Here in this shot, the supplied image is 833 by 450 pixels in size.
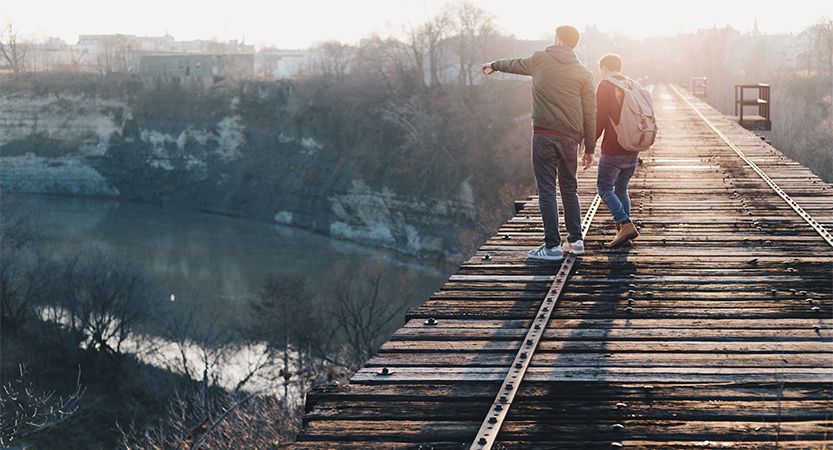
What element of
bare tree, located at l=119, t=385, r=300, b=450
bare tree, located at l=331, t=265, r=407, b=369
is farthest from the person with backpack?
bare tree, located at l=331, t=265, r=407, b=369

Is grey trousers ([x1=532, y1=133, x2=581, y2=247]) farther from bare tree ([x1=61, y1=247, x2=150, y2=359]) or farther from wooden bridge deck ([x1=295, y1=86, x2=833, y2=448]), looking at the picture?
bare tree ([x1=61, y1=247, x2=150, y2=359])

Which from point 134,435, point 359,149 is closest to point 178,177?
point 359,149

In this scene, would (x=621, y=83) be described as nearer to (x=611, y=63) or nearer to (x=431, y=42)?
(x=611, y=63)

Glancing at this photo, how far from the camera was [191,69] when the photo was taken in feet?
290

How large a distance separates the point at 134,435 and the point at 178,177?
52.7 meters

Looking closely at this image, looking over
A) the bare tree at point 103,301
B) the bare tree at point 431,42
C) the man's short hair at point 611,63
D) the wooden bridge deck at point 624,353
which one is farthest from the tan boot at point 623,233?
the bare tree at point 431,42

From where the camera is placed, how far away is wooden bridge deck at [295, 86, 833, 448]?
4.46 meters

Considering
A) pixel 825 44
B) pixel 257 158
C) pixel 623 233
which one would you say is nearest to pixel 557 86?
pixel 623 233

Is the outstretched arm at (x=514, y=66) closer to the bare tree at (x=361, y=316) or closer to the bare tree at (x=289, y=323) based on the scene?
the bare tree at (x=361, y=316)

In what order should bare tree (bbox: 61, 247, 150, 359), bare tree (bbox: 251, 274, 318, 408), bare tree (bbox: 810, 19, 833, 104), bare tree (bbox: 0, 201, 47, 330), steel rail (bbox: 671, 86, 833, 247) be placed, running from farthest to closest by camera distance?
bare tree (bbox: 810, 19, 833, 104) < bare tree (bbox: 0, 201, 47, 330) < bare tree (bbox: 61, 247, 150, 359) < bare tree (bbox: 251, 274, 318, 408) < steel rail (bbox: 671, 86, 833, 247)

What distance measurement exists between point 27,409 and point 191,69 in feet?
205

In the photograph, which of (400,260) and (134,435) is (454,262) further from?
(134,435)

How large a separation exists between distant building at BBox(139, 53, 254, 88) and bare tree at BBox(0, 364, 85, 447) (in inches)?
2181

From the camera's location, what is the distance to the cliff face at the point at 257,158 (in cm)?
5959
